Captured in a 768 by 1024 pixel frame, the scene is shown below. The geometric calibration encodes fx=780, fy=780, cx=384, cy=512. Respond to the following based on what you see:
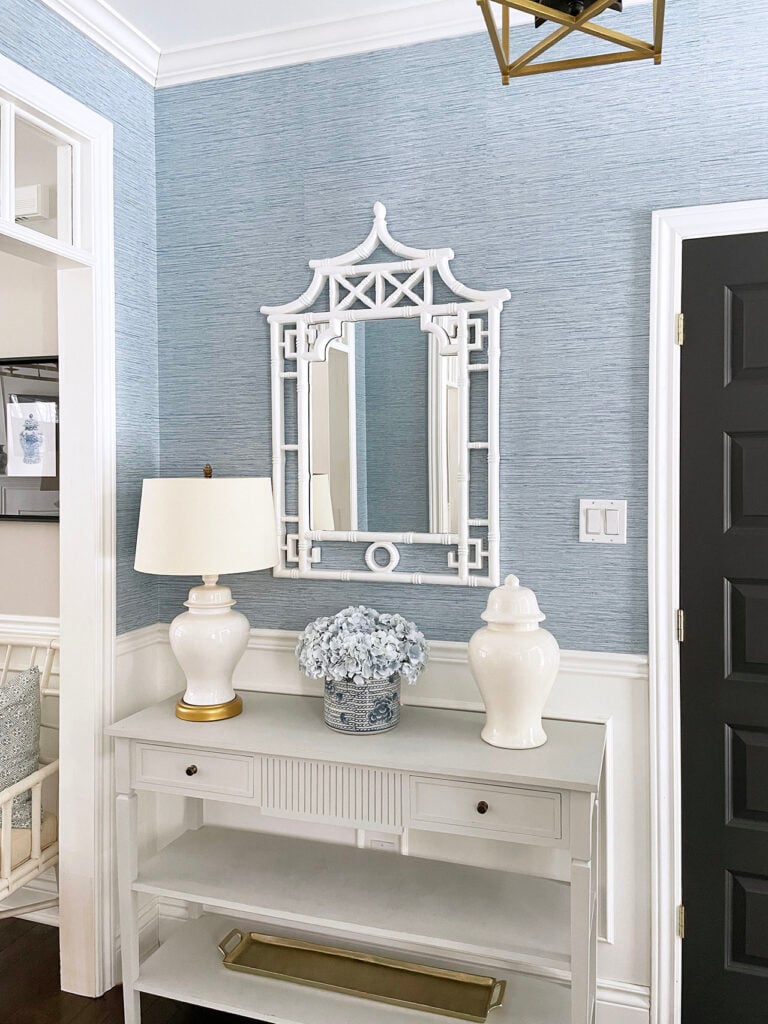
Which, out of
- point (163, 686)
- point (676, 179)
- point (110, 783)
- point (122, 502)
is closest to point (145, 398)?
point (122, 502)

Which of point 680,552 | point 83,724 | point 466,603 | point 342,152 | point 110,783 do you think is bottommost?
point 110,783

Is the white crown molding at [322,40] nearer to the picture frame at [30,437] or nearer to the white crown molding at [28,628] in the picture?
the picture frame at [30,437]

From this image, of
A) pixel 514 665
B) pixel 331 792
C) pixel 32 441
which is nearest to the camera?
pixel 514 665

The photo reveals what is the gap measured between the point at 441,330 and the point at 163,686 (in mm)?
1458

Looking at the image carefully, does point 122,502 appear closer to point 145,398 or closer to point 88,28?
point 145,398

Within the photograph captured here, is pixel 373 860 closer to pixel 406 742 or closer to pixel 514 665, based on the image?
pixel 406 742

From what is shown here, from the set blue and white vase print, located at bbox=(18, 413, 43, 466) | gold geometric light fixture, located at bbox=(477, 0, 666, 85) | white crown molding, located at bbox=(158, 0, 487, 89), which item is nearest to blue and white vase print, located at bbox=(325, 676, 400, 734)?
blue and white vase print, located at bbox=(18, 413, 43, 466)

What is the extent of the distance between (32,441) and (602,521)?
6.05ft

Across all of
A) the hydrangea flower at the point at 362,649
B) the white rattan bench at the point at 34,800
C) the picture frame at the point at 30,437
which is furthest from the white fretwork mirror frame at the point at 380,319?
the white rattan bench at the point at 34,800

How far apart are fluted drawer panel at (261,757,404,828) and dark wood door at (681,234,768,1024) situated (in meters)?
0.79

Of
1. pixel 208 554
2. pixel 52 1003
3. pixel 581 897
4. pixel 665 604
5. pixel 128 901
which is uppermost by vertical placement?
pixel 208 554

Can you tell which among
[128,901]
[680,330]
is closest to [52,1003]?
[128,901]

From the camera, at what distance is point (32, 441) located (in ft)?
8.50

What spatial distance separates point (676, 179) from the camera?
201 centimetres
